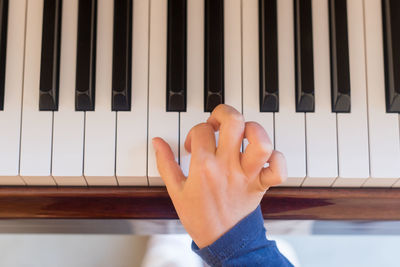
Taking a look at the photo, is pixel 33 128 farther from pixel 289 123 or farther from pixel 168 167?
pixel 289 123

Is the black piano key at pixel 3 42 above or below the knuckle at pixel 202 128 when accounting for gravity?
above

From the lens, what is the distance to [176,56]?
2.78 feet

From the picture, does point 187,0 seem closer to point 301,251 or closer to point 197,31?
point 197,31

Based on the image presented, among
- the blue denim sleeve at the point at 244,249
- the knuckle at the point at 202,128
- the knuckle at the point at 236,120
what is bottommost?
the blue denim sleeve at the point at 244,249

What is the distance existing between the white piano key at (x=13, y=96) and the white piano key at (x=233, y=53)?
0.42 meters

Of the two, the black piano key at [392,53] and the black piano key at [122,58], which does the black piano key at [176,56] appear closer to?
the black piano key at [122,58]

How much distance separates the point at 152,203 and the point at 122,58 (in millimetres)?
315

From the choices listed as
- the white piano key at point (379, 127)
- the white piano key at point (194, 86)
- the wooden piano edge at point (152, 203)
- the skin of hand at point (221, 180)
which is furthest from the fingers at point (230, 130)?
the white piano key at point (379, 127)

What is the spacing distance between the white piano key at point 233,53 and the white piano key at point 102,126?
9.4 inches

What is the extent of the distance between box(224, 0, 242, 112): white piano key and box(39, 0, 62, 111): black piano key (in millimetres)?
344

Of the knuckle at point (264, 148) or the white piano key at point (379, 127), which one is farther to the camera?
the white piano key at point (379, 127)

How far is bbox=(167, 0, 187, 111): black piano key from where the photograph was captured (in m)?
0.84

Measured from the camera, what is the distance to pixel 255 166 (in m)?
0.73

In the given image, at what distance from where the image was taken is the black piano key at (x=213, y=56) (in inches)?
33.5
